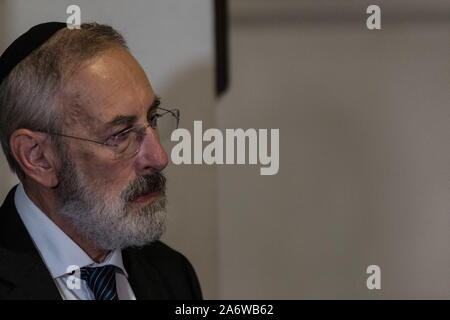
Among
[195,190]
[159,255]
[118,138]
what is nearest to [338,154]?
[195,190]

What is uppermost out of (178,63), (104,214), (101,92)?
(178,63)

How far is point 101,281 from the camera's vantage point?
4.09 ft

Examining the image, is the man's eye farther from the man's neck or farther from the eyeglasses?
the man's neck

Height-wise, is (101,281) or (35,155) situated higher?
(35,155)

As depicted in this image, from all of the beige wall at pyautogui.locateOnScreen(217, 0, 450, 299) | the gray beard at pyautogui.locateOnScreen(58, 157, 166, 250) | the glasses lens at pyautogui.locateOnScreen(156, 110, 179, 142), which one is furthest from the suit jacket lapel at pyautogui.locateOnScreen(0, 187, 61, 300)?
the beige wall at pyautogui.locateOnScreen(217, 0, 450, 299)

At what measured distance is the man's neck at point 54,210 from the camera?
1.24 meters

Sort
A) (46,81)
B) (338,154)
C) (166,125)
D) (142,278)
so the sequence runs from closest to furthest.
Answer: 1. (46,81)
2. (142,278)
3. (166,125)
4. (338,154)

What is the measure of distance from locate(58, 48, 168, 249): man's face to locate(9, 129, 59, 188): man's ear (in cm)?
2

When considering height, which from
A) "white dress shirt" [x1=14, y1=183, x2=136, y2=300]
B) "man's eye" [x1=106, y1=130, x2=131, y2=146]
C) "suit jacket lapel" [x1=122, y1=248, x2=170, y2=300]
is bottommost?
"suit jacket lapel" [x1=122, y1=248, x2=170, y2=300]

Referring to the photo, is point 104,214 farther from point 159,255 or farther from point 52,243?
point 159,255

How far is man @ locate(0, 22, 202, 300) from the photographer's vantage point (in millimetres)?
1166

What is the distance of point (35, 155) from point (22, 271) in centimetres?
22

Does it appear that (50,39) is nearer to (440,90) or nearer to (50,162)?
(50,162)

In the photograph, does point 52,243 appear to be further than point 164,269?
No
